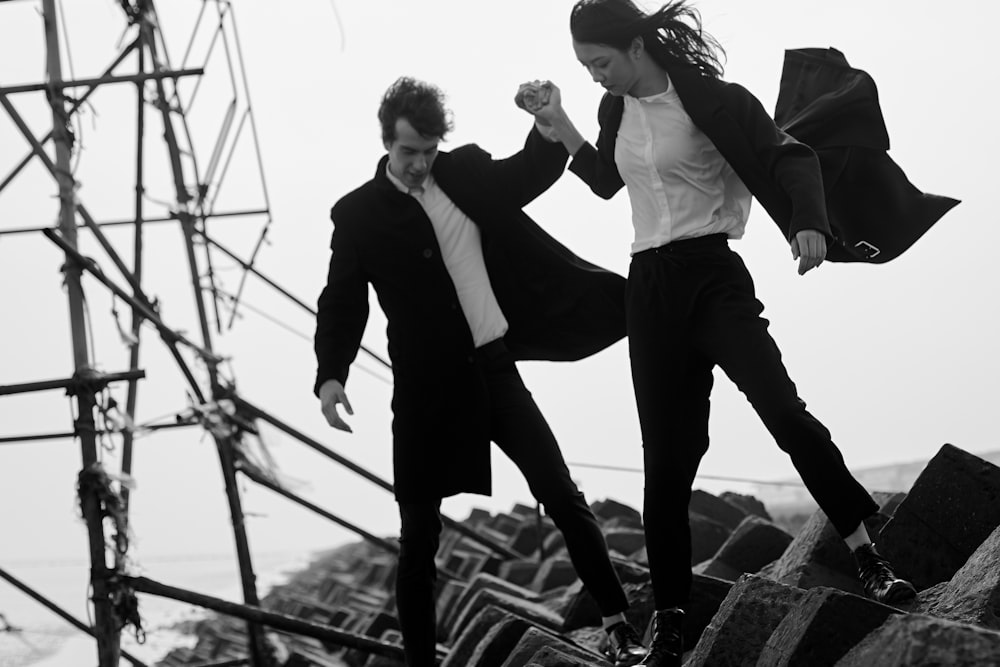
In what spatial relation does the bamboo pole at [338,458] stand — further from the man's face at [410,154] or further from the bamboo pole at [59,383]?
the man's face at [410,154]

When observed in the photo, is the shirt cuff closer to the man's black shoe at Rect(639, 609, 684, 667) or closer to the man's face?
the man's face

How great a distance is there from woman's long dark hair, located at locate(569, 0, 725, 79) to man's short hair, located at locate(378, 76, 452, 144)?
0.63m

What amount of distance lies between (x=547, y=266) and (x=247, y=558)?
482 cm

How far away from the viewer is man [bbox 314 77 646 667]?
12.6 feet

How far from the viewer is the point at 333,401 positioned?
12.8 feet

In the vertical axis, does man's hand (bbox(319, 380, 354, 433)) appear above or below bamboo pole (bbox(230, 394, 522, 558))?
above

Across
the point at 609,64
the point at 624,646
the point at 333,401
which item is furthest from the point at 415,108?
the point at 624,646

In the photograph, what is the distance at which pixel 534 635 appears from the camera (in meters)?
3.54

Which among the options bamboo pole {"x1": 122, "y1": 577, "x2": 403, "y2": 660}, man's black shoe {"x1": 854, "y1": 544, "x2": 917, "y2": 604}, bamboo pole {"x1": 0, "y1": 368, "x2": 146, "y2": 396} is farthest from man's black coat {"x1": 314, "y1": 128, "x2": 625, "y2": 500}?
bamboo pole {"x1": 0, "y1": 368, "x2": 146, "y2": 396}

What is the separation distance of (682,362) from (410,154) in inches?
45.4

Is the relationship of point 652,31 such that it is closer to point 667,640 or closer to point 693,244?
point 693,244

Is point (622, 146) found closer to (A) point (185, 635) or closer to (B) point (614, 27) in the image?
(B) point (614, 27)

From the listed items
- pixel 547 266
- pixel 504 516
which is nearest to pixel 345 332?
pixel 547 266

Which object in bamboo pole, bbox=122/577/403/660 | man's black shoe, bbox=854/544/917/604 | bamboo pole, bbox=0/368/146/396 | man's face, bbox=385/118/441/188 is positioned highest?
man's face, bbox=385/118/441/188
